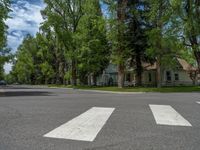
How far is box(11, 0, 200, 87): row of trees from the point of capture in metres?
31.3

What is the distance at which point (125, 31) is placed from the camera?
36.0 metres

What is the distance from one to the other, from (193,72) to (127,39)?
19080 millimetres

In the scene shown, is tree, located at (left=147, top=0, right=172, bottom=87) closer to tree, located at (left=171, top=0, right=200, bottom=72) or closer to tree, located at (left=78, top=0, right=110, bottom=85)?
tree, located at (left=171, top=0, right=200, bottom=72)

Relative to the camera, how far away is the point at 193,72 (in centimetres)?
4969

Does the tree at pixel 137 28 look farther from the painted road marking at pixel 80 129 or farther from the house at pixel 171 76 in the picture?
the painted road marking at pixel 80 129

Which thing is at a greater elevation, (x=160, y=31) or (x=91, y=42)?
(x=91, y=42)

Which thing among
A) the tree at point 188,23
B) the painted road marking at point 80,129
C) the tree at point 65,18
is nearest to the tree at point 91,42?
the tree at point 65,18

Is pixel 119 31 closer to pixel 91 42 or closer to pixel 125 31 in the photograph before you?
pixel 125 31

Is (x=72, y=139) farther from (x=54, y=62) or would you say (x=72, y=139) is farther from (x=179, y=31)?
(x=54, y=62)

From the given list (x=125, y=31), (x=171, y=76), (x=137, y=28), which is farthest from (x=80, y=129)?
(x=171, y=76)

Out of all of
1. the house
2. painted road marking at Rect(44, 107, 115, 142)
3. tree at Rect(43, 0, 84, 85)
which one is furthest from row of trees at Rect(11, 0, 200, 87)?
painted road marking at Rect(44, 107, 115, 142)

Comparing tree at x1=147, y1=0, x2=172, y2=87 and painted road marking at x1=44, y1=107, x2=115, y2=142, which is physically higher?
tree at x1=147, y1=0, x2=172, y2=87

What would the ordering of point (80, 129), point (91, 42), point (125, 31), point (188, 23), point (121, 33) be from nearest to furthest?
1. point (80, 129)
2. point (188, 23)
3. point (121, 33)
4. point (125, 31)
5. point (91, 42)

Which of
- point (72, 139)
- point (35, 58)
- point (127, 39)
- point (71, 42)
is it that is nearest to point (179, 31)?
point (127, 39)
